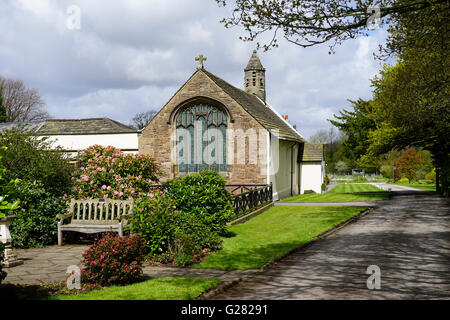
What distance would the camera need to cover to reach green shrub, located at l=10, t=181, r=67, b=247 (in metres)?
11.1

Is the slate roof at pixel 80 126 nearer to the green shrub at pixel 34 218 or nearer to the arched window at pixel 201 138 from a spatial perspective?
the arched window at pixel 201 138

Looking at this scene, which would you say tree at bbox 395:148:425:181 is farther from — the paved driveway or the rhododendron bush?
the rhododendron bush

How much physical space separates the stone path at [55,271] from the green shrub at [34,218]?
935 mm

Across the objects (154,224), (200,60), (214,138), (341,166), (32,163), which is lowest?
(154,224)

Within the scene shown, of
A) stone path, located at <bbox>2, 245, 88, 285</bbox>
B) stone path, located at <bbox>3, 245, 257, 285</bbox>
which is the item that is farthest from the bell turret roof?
stone path, located at <bbox>3, 245, 257, 285</bbox>

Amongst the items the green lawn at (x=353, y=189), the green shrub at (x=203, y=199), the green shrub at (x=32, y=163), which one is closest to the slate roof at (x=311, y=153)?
the green lawn at (x=353, y=189)

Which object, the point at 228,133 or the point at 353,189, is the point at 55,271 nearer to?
the point at 228,133

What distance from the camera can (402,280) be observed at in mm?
7727

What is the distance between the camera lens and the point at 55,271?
847 cm

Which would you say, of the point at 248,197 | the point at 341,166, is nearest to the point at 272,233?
the point at 248,197

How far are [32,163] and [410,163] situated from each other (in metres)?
57.1

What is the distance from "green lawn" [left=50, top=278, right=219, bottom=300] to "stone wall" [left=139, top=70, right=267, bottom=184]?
16.2 metres
